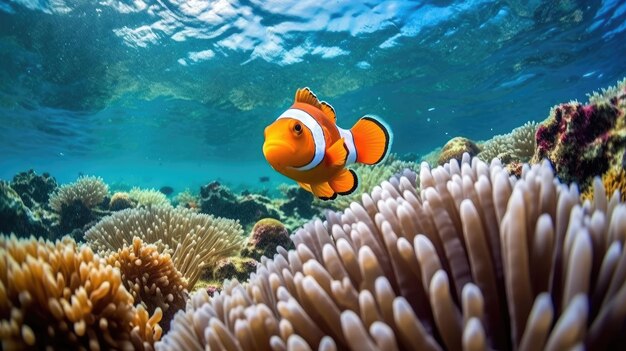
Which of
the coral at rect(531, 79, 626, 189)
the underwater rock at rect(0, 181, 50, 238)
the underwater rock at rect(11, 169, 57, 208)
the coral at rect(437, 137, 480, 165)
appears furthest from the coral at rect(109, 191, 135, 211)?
the coral at rect(531, 79, 626, 189)

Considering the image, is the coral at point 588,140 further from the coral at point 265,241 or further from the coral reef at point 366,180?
the coral reef at point 366,180

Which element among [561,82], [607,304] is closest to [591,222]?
[607,304]

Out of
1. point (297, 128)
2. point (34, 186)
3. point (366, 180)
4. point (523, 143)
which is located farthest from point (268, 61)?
point (297, 128)

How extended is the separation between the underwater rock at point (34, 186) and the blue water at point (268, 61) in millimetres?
7726

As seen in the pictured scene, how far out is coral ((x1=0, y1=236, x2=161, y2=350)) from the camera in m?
1.65

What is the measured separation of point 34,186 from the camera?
1060 centimetres

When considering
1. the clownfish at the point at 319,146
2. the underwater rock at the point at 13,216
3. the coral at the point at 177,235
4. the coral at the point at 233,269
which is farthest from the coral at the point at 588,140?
the underwater rock at the point at 13,216

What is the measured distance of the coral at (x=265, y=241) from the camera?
4.57 metres

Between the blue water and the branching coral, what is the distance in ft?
28.5

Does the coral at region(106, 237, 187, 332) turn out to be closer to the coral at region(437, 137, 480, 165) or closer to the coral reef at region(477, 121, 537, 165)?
the coral reef at region(477, 121, 537, 165)

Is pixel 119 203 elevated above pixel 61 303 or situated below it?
above

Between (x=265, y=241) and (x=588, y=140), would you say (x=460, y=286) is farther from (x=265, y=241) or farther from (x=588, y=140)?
(x=265, y=241)

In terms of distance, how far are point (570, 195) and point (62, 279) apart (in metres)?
2.38

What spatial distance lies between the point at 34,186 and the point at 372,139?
11.8 meters
